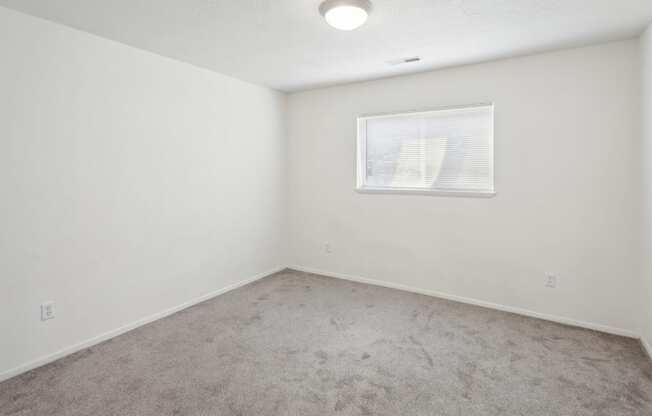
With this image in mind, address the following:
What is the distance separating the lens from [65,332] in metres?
2.57

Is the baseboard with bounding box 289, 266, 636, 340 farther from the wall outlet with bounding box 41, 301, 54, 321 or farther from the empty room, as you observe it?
the wall outlet with bounding box 41, 301, 54, 321

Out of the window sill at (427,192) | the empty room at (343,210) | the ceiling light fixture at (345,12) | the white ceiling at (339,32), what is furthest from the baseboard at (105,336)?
the ceiling light fixture at (345,12)

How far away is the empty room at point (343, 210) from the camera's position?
7.25 feet

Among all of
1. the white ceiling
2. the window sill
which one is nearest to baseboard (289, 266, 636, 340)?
the window sill

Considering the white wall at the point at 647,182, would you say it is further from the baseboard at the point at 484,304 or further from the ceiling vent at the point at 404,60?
the ceiling vent at the point at 404,60

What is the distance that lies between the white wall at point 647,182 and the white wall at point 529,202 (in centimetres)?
13

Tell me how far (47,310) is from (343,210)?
294 centimetres

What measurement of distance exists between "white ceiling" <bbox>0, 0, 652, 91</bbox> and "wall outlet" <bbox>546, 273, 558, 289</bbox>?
6.35ft

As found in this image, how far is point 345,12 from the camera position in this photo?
2121 mm

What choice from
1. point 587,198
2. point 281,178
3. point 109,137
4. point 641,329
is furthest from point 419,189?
point 109,137

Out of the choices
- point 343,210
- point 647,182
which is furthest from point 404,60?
point 647,182

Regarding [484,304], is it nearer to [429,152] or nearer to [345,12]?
[429,152]

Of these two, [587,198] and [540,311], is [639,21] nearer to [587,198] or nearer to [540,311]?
[587,198]

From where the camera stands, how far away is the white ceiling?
2.20 meters
